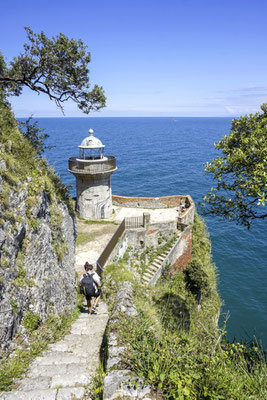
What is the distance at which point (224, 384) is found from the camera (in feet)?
14.5

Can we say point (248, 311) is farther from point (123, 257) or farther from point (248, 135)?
point (248, 135)

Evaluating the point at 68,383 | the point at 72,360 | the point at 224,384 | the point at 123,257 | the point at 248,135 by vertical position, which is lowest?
the point at 123,257

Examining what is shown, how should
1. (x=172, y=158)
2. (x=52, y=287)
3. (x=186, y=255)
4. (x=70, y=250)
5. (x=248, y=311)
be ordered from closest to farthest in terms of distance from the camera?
(x=52, y=287)
(x=70, y=250)
(x=248, y=311)
(x=186, y=255)
(x=172, y=158)

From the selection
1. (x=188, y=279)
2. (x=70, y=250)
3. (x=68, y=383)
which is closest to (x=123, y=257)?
(x=188, y=279)

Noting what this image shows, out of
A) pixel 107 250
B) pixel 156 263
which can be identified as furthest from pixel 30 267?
pixel 156 263

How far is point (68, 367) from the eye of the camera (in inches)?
229

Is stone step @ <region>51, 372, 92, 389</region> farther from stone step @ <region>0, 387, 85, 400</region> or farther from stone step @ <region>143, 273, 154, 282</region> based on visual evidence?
stone step @ <region>143, 273, 154, 282</region>

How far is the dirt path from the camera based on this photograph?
4.79 metres

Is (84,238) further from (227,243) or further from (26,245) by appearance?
(227,243)

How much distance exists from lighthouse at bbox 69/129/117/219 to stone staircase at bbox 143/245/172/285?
6075mm

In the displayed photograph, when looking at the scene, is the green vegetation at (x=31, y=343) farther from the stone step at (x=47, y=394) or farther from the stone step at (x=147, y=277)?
the stone step at (x=147, y=277)

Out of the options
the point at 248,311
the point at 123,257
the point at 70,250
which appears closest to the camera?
the point at 70,250

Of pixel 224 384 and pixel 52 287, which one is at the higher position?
pixel 224 384

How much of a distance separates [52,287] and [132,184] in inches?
1627
